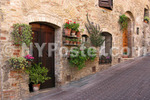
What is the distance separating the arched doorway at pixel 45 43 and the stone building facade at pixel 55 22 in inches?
6.0

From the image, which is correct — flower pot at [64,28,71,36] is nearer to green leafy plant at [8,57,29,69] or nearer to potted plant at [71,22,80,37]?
potted plant at [71,22,80,37]

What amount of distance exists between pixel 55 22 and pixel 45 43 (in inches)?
33.3

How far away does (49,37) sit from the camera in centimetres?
558

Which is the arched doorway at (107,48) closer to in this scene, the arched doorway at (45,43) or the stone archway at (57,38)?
the stone archway at (57,38)

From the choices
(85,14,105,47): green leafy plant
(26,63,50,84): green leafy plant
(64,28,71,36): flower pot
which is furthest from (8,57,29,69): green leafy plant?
(85,14,105,47): green leafy plant

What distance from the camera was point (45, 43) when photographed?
17.8 feet

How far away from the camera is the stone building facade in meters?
4.02

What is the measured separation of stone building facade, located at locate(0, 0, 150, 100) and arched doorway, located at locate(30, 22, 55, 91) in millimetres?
153

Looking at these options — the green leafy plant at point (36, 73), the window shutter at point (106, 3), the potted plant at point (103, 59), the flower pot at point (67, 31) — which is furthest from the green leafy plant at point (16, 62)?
the window shutter at point (106, 3)

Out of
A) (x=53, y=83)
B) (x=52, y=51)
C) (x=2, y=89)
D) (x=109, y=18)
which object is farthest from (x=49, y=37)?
(x=109, y=18)

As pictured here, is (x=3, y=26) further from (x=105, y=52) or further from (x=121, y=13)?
(x=121, y=13)

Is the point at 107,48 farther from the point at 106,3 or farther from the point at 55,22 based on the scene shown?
the point at 55,22

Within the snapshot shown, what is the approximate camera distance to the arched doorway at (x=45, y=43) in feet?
16.9

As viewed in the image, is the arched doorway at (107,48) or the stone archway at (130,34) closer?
the arched doorway at (107,48)
